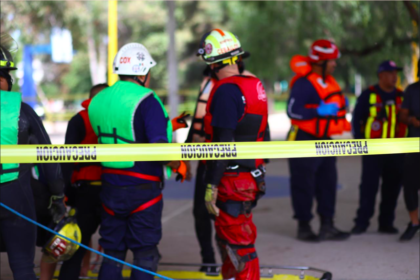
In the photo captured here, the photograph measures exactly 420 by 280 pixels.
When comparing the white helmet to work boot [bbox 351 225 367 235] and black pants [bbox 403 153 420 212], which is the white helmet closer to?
black pants [bbox 403 153 420 212]

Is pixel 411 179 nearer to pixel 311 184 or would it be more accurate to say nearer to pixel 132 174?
pixel 311 184

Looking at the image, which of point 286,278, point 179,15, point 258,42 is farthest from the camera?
point 179,15

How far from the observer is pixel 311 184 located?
6770 mm

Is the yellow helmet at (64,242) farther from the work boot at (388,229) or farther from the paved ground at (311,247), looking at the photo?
the work boot at (388,229)

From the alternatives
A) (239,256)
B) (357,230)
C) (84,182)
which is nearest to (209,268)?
(239,256)

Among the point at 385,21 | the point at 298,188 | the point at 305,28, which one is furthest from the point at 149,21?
the point at 298,188

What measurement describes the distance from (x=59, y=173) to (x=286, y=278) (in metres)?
2.12

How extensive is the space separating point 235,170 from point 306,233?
2642 mm

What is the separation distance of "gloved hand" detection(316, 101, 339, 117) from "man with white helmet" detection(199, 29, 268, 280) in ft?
6.56

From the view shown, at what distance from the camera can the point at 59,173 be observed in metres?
4.12

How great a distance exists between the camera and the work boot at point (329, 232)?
6.82m

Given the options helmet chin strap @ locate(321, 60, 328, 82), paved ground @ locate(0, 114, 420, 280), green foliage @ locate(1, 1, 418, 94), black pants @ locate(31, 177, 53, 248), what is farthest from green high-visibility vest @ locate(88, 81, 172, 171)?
green foliage @ locate(1, 1, 418, 94)

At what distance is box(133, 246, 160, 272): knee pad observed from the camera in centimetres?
426

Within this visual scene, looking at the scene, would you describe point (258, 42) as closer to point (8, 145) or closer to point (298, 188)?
point (298, 188)
